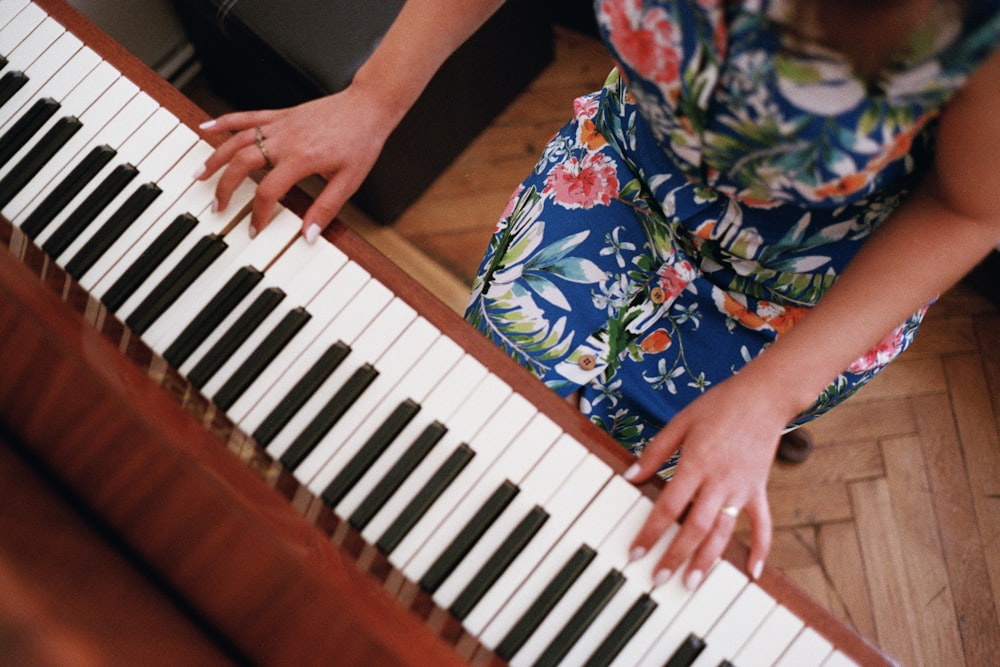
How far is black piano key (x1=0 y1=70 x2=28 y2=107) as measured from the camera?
87 cm

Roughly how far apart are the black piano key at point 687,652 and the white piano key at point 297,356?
16.8 inches

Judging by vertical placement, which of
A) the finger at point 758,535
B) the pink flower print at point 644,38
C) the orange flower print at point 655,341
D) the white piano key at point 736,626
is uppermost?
the pink flower print at point 644,38

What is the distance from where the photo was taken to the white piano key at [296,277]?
0.78 m

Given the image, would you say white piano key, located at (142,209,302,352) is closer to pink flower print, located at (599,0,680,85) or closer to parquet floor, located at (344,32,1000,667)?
pink flower print, located at (599,0,680,85)

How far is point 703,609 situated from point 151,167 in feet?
2.32

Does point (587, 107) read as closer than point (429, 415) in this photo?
No

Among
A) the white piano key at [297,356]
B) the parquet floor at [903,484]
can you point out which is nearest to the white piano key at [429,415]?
the white piano key at [297,356]

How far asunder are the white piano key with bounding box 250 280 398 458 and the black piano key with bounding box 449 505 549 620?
0.71 ft

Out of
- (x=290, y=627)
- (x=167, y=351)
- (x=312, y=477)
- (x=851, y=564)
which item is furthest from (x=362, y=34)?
(x=851, y=564)

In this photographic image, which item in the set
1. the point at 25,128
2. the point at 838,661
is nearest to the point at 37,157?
the point at 25,128

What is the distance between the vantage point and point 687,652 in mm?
675

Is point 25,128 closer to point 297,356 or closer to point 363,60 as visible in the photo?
point 297,356

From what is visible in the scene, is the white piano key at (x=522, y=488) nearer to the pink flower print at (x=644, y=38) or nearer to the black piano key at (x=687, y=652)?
the black piano key at (x=687, y=652)

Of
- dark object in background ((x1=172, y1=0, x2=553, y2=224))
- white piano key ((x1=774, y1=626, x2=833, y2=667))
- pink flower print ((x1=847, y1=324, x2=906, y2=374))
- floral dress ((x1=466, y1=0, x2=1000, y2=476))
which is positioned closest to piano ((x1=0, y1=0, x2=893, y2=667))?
white piano key ((x1=774, y1=626, x2=833, y2=667))
